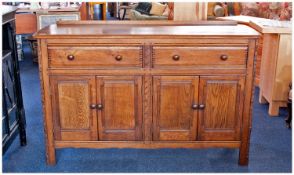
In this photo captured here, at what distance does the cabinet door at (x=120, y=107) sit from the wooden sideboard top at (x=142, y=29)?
0.25 meters

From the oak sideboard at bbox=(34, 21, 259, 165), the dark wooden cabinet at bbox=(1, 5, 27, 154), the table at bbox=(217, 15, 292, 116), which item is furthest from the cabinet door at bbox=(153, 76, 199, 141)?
the table at bbox=(217, 15, 292, 116)

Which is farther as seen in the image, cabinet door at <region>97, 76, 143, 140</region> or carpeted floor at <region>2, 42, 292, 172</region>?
carpeted floor at <region>2, 42, 292, 172</region>

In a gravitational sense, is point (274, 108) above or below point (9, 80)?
below

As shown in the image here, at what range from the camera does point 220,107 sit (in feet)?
6.94

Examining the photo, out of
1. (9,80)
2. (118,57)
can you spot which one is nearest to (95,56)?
(118,57)

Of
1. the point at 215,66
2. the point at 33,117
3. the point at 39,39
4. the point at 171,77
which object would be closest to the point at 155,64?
the point at 171,77

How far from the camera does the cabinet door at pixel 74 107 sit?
205 cm

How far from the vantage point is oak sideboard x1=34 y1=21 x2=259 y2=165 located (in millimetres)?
1967

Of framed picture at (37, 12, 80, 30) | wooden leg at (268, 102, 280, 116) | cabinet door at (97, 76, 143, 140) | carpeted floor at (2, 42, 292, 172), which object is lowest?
carpeted floor at (2, 42, 292, 172)

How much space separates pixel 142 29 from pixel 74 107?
1.89 ft

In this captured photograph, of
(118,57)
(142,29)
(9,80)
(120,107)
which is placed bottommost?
(120,107)

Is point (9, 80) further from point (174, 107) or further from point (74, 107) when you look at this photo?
point (174, 107)

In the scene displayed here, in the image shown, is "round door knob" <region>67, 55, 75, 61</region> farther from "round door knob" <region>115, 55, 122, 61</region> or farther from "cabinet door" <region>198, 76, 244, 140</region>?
"cabinet door" <region>198, 76, 244, 140</region>

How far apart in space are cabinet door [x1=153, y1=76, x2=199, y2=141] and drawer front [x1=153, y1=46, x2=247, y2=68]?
0.09 meters
